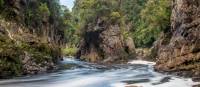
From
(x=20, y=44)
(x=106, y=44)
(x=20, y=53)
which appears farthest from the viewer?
(x=106, y=44)

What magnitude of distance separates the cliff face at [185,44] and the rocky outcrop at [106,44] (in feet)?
113

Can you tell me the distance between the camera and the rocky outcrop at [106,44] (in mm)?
90250

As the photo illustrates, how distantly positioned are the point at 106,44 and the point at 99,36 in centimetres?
309

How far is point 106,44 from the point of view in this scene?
91.1 metres

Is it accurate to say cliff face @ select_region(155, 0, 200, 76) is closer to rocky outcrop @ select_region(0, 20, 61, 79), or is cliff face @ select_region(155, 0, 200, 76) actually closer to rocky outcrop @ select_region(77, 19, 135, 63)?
rocky outcrop @ select_region(0, 20, 61, 79)

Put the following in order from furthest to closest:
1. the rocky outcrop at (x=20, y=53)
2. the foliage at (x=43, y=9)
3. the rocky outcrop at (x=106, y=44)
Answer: the rocky outcrop at (x=106, y=44)
the foliage at (x=43, y=9)
the rocky outcrop at (x=20, y=53)

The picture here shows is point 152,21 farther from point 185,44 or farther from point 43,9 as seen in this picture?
point 185,44

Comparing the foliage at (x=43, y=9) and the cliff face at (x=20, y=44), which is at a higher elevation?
the foliage at (x=43, y=9)

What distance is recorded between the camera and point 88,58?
9362cm

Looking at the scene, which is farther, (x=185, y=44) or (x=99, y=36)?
(x=99, y=36)

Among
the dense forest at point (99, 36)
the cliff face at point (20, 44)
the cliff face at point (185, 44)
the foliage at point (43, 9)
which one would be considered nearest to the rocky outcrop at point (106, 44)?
the dense forest at point (99, 36)

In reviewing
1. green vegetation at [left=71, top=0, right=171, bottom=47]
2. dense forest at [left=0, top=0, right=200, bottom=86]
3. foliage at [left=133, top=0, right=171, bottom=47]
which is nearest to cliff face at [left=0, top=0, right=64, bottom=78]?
dense forest at [left=0, top=0, right=200, bottom=86]

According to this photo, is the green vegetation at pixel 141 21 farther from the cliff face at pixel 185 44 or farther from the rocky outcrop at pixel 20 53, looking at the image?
the rocky outcrop at pixel 20 53

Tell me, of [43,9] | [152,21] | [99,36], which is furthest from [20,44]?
[99,36]
